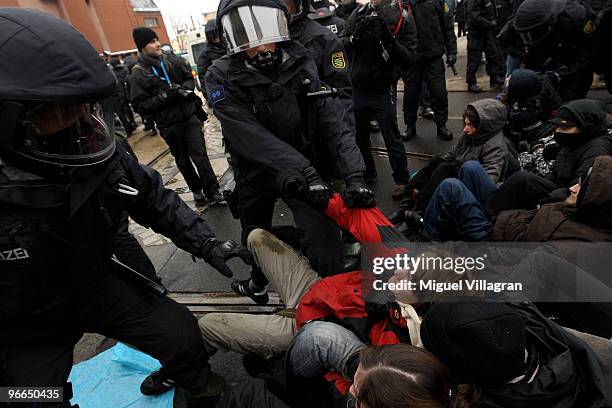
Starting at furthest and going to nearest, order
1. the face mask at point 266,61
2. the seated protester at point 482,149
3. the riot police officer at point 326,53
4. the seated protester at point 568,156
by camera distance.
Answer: the seated protester at point 482,149 → the riot police officer at point 326,53 → the seated protester at point 568,156 → the face mask at point 266,61

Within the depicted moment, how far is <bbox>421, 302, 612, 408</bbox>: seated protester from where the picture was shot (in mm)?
1207

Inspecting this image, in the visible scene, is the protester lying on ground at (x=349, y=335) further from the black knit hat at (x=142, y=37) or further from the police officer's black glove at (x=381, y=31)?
the black knit hat at (x=142, y=37)

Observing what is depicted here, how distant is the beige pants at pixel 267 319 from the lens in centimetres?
198

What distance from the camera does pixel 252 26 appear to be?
2195 mm

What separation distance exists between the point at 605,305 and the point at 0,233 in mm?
2458

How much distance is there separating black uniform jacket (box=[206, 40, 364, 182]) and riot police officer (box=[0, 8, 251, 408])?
2.06 ft

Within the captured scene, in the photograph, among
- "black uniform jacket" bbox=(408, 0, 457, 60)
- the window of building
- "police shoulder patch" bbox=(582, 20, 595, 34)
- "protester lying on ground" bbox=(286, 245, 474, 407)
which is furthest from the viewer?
the window of building

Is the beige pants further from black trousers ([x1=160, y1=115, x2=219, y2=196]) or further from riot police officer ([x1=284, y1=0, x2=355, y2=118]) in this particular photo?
black trousers ([x1=160, y1=115, x2=219, y2=196])

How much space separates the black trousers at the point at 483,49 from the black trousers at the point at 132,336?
5.98 meters

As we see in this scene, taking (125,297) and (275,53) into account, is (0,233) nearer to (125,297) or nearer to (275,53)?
(125,297)

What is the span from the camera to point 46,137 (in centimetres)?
142

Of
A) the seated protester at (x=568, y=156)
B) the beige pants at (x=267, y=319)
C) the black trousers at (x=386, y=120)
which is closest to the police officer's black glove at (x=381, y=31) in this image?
the black trousers at (x=386, y=120)

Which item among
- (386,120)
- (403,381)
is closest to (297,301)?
(403,381)

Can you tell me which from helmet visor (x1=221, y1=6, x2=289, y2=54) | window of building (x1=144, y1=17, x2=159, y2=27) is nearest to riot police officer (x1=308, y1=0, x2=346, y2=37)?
helmet visor (x1=221, y1=6, x2=289, y2=54)
